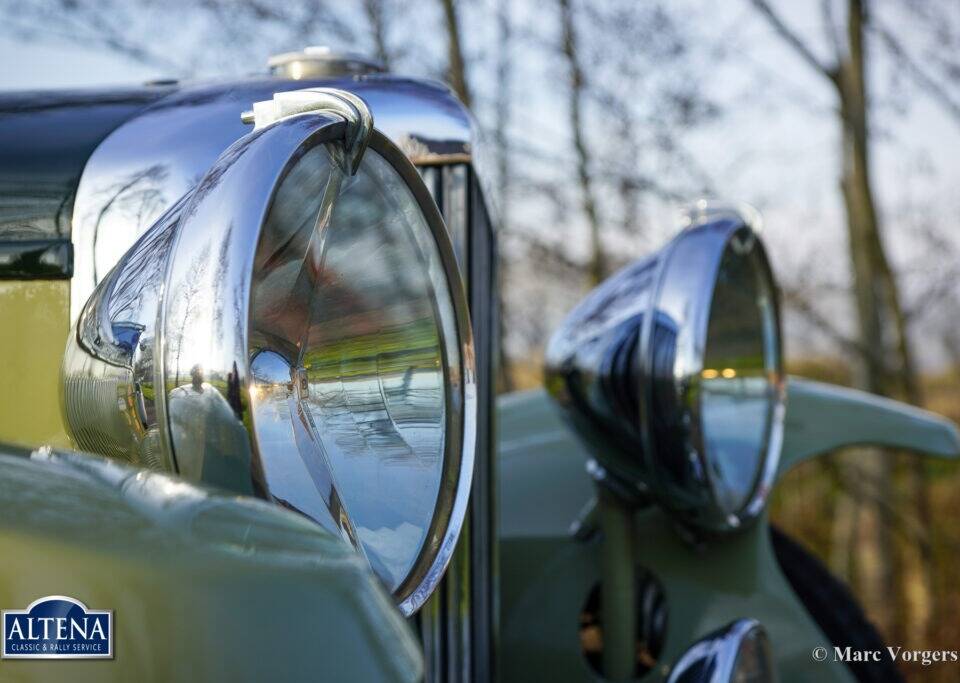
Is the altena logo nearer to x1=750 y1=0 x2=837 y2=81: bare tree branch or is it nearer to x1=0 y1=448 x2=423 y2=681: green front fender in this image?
x1=0 y1=448 x2=423 y2=681: green front fender

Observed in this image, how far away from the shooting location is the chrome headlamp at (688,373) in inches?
72.7

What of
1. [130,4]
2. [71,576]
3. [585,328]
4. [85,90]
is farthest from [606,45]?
[71,576]

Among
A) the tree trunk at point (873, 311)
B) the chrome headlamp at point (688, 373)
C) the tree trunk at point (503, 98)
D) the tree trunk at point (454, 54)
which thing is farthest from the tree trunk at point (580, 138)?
the chrome headlamp at point (688, 373)

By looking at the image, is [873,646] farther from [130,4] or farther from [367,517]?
[130,4]

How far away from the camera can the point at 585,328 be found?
2.07m

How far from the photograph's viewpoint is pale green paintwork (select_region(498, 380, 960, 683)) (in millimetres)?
1957

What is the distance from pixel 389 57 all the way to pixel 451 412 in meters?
4.81

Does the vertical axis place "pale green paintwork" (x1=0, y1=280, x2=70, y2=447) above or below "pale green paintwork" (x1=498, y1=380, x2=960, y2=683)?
above

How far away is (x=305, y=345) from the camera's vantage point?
1171mm

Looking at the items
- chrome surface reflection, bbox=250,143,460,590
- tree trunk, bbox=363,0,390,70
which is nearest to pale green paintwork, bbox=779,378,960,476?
chrome surface reflection, bbox=250,143,460,590

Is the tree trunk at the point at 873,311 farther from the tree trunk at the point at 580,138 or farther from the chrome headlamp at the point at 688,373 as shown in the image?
the chrome headlamp at the point at 688,373

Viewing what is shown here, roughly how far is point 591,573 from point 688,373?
0.44 m

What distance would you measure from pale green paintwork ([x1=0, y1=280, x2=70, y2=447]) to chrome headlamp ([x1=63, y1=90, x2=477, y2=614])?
0.56 ft

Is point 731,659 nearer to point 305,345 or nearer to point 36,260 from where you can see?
point 305,345
